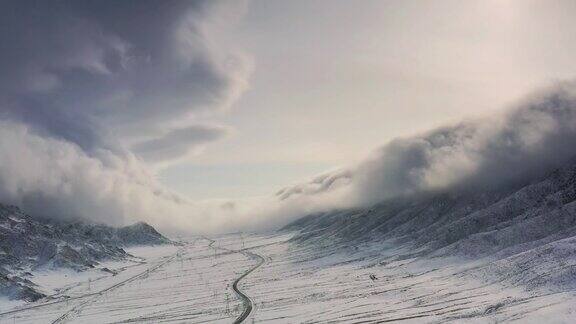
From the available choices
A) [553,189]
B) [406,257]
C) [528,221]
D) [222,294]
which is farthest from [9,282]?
[553,189]

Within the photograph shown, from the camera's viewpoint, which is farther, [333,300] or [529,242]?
[529,242]

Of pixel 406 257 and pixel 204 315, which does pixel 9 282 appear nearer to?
pixel 204 315

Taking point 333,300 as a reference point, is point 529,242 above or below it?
above

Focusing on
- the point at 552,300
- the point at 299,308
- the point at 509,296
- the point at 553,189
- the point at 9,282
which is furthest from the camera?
the point at 553,189

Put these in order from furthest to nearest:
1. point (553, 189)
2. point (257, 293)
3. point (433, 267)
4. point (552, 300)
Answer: point (553, 189) → point (433, 267) → point (257, 293) → point (552, 300)

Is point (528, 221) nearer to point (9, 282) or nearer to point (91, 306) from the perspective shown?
point (91, 306)

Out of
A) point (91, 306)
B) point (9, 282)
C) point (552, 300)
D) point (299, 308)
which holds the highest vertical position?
point (9, 282)

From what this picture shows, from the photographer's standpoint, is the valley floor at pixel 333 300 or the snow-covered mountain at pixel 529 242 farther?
the snow-covered mountain at pixel 529 242

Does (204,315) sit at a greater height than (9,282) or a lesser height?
lesser

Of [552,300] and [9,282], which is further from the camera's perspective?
[9,282]

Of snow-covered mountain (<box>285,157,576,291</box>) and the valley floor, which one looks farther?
snow-covered mountain (<box>285,157,576,291</box>)

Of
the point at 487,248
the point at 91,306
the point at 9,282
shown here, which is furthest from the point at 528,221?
the point at 9,282
